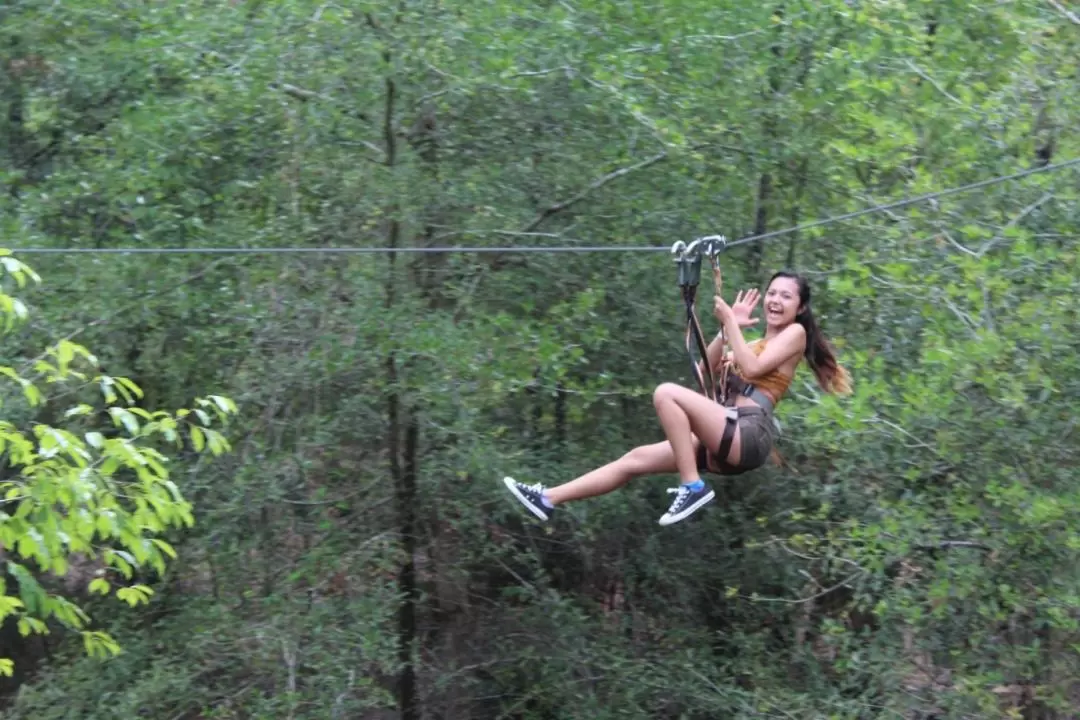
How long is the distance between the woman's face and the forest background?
1.43 m

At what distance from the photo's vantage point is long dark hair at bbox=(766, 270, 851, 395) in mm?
5277

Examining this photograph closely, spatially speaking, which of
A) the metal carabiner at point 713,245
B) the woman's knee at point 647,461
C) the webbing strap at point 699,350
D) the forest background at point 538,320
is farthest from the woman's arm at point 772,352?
the forest background at point 538,320

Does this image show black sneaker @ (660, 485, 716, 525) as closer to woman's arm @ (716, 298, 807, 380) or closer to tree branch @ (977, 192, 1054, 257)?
woman's arm @ (716, 298, 807, 380)

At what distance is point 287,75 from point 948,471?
4097 millimetres

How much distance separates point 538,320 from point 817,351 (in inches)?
95.8

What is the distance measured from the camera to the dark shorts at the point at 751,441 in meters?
5.14

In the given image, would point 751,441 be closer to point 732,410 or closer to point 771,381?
point 732,410

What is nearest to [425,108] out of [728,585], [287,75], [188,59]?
[287,75]

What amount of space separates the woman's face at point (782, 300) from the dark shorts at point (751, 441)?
1.18 feet

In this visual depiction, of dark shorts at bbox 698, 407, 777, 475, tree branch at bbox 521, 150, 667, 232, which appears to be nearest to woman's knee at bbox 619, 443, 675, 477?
dark shorts at bbox 698, 407, 777, 475

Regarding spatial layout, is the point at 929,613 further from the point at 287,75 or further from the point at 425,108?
the point at 287,75

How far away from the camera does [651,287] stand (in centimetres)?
770

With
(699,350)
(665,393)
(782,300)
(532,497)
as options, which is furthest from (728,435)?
(532,497)

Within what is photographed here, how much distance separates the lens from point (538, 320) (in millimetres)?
7609
